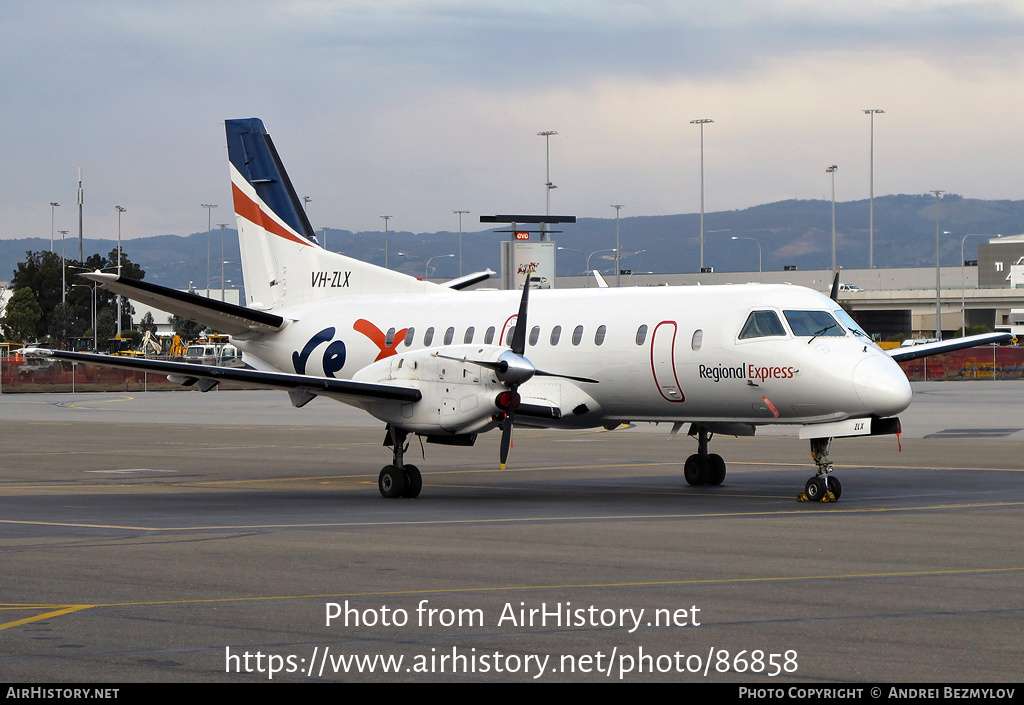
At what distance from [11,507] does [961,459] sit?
60.1 ft

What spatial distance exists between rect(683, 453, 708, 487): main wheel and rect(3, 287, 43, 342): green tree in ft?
349

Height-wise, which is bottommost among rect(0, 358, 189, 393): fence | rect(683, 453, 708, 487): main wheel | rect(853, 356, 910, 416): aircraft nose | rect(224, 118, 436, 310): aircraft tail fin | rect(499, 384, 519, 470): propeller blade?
rect(0, 358, 189, 393): fence

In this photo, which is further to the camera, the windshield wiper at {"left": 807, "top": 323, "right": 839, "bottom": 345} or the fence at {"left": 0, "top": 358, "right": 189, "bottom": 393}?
the fence at {"left": 0, "top": 358, "right": 189, "bottom": 393}

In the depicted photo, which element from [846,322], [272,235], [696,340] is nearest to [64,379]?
[272,235]

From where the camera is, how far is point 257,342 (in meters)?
24.9

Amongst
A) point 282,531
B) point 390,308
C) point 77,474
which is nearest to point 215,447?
point 77,474

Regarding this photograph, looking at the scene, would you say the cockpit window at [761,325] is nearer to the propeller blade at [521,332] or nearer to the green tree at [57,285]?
the propeller blade at [521,332]

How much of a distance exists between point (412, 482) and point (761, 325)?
594cm

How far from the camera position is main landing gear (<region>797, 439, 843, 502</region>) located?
18078 mm

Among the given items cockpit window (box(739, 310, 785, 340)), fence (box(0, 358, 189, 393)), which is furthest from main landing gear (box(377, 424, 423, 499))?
fence (box(0, 358, 189, 393))

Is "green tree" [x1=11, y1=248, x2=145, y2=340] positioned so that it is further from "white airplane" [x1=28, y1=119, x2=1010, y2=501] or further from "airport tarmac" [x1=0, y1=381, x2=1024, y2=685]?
"white airplane" [x1=28, y1=119, x2=1010, y2=501]

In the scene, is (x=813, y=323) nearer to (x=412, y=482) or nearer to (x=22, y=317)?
(x=412, y=482)

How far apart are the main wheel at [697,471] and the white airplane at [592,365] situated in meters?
0.02

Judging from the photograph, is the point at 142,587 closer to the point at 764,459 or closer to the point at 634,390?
the point at 634,390
